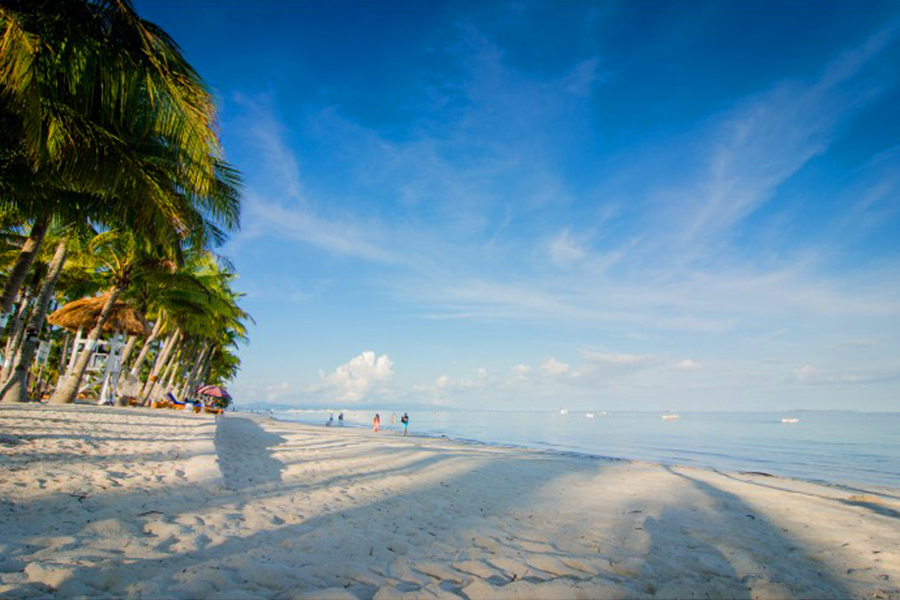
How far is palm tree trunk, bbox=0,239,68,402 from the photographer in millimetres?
12562

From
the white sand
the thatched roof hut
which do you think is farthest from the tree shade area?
the thatched roof hut

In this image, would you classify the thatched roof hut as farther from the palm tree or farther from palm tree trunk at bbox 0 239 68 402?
palm tree trunk at bbox 0 239 68 402

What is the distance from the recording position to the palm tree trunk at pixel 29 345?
12.6 meters

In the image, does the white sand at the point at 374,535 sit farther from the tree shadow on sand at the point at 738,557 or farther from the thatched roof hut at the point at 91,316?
the thatched roof hut at the point at 91,316

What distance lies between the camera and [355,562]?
11.7 ft

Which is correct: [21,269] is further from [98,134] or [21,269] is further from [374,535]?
[374,535]

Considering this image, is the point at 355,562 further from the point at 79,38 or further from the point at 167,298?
the point at 167,298

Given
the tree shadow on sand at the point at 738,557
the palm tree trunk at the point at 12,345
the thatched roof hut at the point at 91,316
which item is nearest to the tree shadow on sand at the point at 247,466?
the tree shadow on sand at the point at 738,557

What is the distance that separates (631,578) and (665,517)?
→ 10.8ft

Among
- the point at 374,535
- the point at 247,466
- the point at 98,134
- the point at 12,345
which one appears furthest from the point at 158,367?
the point at 374,535

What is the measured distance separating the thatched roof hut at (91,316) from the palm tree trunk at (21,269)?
9.15 meters

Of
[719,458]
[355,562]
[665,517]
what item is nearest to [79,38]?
[355,562]

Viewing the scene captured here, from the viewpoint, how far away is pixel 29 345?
1255 cm

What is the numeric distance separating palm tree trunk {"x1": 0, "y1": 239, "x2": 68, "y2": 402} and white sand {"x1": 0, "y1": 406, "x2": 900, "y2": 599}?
17.9 ft
